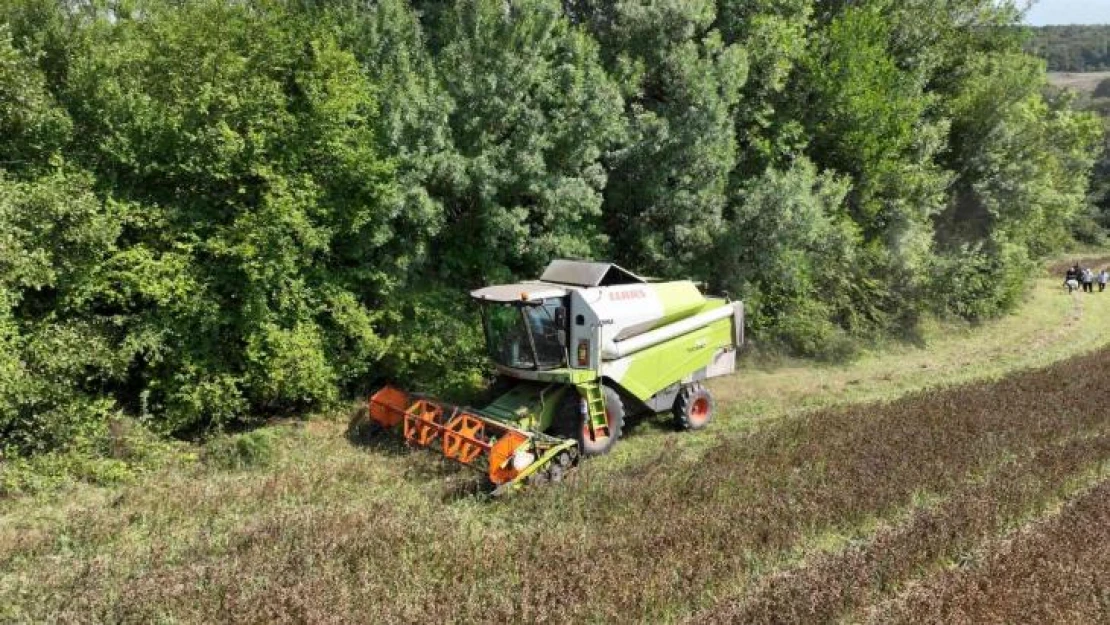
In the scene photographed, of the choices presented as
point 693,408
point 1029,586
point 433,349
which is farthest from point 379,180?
point 1029,586

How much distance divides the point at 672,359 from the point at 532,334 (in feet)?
9.10

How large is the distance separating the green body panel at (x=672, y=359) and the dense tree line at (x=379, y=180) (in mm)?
3089

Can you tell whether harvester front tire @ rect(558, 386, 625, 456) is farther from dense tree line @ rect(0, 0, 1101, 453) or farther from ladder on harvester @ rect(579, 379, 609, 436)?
dense tree line @ rect(0, 0, 1101, 453)

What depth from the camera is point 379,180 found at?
12602 millimetres

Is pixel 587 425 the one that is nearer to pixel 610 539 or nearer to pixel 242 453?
pixel 610 539

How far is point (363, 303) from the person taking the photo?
13.3m

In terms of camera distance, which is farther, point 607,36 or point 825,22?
point 825,22

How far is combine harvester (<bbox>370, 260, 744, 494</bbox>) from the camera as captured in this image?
33.8ft

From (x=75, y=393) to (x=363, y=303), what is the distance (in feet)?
14.9

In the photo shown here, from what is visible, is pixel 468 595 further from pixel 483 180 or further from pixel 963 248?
pixel 963 248

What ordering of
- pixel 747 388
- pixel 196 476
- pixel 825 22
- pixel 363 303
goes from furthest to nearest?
pixel 825 22 → pixel 747 388 → pixel 363 303 → pixel 196 476

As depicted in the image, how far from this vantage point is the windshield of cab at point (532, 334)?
10992 millimetres

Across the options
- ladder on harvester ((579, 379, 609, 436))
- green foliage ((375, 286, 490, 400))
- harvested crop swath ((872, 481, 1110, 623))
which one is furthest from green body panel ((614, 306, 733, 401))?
harvested crop swath ((872, 481, 1110, 623))

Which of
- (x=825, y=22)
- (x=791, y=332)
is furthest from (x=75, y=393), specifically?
(x=825, y=22)
